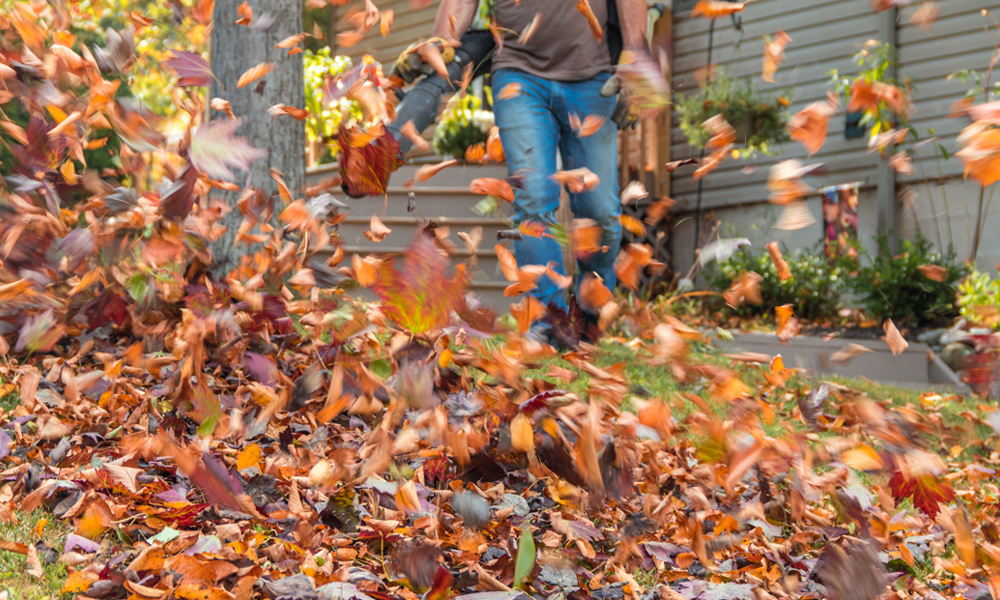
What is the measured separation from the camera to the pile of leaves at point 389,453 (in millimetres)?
1285

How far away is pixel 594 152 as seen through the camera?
10.5 feet

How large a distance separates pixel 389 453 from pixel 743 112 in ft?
20.9

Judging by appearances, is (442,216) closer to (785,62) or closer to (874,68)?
(874,68)

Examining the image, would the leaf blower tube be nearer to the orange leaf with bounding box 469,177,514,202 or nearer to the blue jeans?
the blue jeans

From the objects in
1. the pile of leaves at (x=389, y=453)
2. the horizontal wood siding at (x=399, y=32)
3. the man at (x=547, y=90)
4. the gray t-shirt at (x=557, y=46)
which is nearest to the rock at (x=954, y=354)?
the man at (x=547, y=90)

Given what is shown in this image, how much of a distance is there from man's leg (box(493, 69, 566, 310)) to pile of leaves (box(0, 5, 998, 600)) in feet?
3.65

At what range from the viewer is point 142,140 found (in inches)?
65.1

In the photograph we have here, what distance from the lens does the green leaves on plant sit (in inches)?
50.0

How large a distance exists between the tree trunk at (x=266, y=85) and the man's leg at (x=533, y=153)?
3.04ft

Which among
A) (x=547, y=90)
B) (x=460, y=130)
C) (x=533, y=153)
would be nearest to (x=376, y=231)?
(x=533, y=153)

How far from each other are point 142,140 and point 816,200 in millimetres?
6703

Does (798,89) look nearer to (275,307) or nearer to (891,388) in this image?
(891,388)

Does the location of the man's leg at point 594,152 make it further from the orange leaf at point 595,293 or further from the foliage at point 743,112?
the foliage at point 743,112

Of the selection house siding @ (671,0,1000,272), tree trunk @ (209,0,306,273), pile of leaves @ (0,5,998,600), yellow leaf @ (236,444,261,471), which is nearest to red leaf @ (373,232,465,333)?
pile of leaves @ (0,5,998,600)
